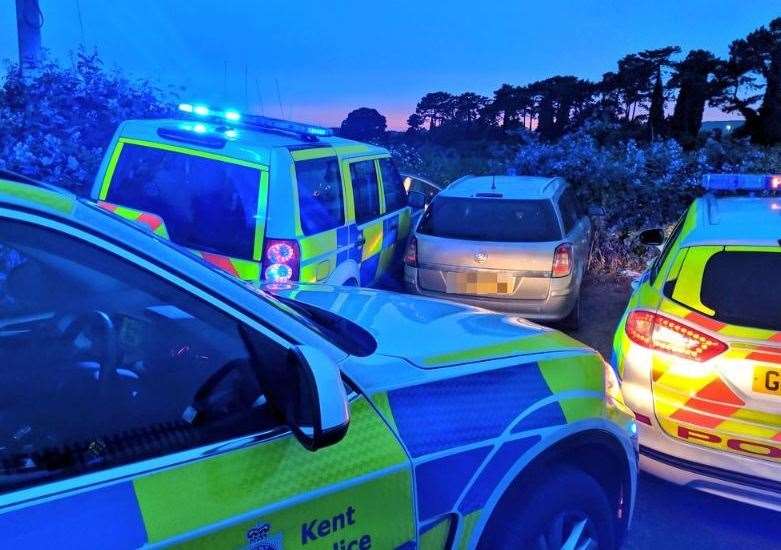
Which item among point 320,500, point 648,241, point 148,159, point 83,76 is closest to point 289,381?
point 320,500

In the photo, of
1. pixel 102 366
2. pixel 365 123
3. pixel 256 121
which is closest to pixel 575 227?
pixel 256 121

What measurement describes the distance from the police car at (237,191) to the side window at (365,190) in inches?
16.0

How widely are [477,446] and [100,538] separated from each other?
1.03 m

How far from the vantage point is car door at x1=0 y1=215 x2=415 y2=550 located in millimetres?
1412

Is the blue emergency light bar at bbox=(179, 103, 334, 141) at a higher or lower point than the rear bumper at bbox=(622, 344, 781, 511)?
higher

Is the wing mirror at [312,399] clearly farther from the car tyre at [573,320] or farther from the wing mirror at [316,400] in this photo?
the car tyre at [573,320]

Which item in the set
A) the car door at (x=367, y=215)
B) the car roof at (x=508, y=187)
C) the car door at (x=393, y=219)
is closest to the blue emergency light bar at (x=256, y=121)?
the car door at (x=367, y=215)

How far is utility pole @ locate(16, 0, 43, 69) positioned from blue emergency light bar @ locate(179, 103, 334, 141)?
5.10 metres

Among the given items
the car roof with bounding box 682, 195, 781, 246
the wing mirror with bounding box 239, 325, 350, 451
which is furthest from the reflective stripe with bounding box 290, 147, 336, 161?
the wing mirror with bounding box 239, 325, 350, 451

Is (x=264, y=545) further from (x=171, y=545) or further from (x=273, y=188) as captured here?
(x=273, y=188)

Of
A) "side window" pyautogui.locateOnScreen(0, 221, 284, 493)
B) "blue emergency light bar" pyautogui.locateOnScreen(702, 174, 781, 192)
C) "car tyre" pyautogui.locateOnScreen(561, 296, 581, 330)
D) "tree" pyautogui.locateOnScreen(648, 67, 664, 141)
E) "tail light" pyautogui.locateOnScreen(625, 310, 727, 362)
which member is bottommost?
"car tyre" pyautogui.locateOnScreen(561, 296, 581, 330)

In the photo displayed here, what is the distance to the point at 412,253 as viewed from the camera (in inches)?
253

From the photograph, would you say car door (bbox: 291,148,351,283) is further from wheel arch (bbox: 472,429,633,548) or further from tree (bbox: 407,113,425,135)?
tree (bbox: 407,113,425,135)

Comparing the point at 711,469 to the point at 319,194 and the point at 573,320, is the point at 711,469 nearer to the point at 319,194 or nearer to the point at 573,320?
the point at 319,194
